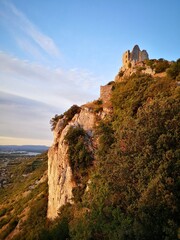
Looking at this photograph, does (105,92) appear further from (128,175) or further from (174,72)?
(128,175)

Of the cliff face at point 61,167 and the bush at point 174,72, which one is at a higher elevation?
the bush at point 174,72

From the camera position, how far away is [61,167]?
24.8 metres

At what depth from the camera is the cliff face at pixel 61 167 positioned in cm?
2289

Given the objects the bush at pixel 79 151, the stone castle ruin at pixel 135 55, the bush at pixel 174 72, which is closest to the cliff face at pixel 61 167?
the bush at pixel 79 151

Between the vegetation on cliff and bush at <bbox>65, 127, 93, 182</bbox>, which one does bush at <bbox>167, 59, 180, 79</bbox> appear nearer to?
the vegetation on cliff

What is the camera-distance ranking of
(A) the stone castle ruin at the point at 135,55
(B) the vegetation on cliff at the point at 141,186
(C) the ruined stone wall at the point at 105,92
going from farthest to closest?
(A) the stone castle ruin at the point at 135,55 < (C) the ruined stone wall at the point at 105,92 < (B) the vegetation on cliff at the point at 141,186

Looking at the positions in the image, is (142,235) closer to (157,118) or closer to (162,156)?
(162,156)

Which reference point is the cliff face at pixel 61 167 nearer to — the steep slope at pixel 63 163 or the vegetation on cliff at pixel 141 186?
the steep slope at pixel 63 163

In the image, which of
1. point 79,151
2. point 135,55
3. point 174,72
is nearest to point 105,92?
point 174,72

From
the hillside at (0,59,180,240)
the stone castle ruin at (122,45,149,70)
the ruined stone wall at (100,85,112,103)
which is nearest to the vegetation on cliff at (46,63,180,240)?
the hillside at (0,59,180,240)

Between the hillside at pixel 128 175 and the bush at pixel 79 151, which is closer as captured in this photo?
the hillside at pixel 128 175

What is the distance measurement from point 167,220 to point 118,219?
7.85 ft

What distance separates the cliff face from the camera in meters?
22.9

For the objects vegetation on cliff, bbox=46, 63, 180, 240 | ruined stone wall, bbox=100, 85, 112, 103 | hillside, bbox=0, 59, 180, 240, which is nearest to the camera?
vegetation on cliff, bbox=46, 63, 180, 240
